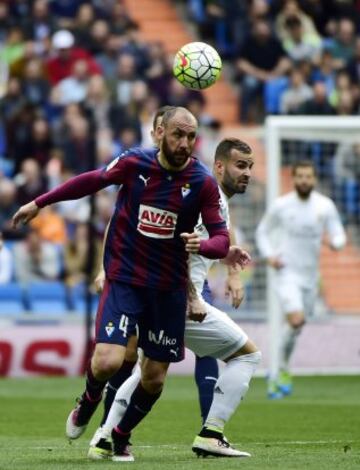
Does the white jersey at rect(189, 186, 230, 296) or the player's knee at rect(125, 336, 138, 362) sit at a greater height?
the white jersey at rect(189, 186, 230, 296)

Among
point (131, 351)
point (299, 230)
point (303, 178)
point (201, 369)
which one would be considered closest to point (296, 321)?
point (299, 230)

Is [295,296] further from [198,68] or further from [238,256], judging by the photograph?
[238,256]

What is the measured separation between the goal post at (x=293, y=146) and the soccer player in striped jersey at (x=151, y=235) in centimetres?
733

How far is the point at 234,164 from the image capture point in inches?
383

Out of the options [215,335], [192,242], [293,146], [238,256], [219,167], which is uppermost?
[293,146]

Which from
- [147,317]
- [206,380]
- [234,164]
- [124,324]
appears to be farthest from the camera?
[206,380]

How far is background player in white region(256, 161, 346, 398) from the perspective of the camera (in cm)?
1564

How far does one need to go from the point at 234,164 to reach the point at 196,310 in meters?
1.20

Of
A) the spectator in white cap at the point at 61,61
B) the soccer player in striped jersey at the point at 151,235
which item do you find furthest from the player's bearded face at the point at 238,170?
the spectator in white cap at the point at 61,61

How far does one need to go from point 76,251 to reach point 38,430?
692 centimetres

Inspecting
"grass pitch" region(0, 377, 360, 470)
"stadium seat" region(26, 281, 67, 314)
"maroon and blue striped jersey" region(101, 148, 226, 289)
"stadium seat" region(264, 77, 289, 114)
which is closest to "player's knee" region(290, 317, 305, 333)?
"grass pitch" region(0, 377, 360, 470)

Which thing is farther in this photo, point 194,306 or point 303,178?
point 303,178

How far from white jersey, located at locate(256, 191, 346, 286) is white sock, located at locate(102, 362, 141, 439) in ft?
20.8

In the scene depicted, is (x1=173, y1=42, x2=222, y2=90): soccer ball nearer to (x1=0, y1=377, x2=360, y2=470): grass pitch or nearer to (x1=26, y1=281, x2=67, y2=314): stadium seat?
(x1=0, y1=377, x2=360, y2=470): grass pitch
